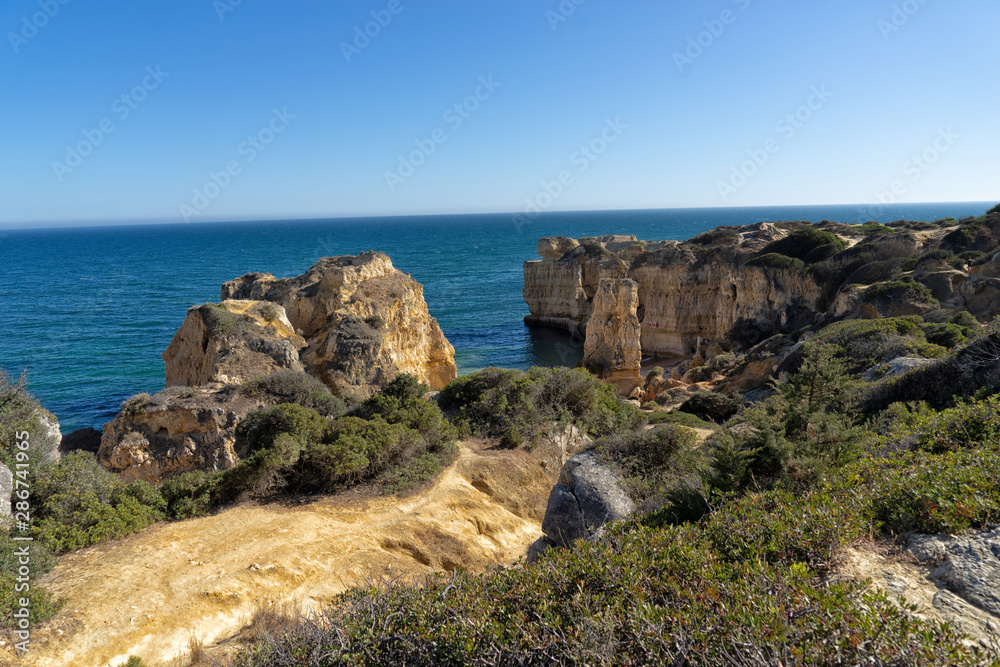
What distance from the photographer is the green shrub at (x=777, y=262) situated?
35812 millimetres

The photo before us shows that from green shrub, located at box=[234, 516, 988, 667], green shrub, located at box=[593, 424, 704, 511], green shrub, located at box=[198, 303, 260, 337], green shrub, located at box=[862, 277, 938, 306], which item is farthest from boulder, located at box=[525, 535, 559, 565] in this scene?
green shrub, located at box=[862, 277, 938, 306]

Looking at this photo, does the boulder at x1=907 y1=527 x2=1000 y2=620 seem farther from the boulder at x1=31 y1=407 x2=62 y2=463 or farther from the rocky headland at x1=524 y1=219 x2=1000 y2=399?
the rocky headland at x1=524 y1=219 x2=1000 y2=399

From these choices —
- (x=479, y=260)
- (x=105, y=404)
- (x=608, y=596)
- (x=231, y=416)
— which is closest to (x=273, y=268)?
(x=479, y=260)

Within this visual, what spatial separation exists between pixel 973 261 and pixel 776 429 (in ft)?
102

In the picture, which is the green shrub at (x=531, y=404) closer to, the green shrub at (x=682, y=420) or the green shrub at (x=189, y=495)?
the green shrub at (x=682, y=420)

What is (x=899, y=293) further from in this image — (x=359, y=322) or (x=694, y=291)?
(x=359, y=322)

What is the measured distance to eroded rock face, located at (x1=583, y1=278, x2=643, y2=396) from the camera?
31.9m

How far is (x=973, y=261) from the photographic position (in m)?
29.4

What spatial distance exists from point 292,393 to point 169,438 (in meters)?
3.27

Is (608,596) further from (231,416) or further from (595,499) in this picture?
(231,416)

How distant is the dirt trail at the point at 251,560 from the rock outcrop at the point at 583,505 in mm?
1355

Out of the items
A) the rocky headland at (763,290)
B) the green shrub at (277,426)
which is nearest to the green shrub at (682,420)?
the rocky headland at (763,290)

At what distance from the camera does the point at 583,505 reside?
31.8ft

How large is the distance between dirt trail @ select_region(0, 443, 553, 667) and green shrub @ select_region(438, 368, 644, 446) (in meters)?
2.57
